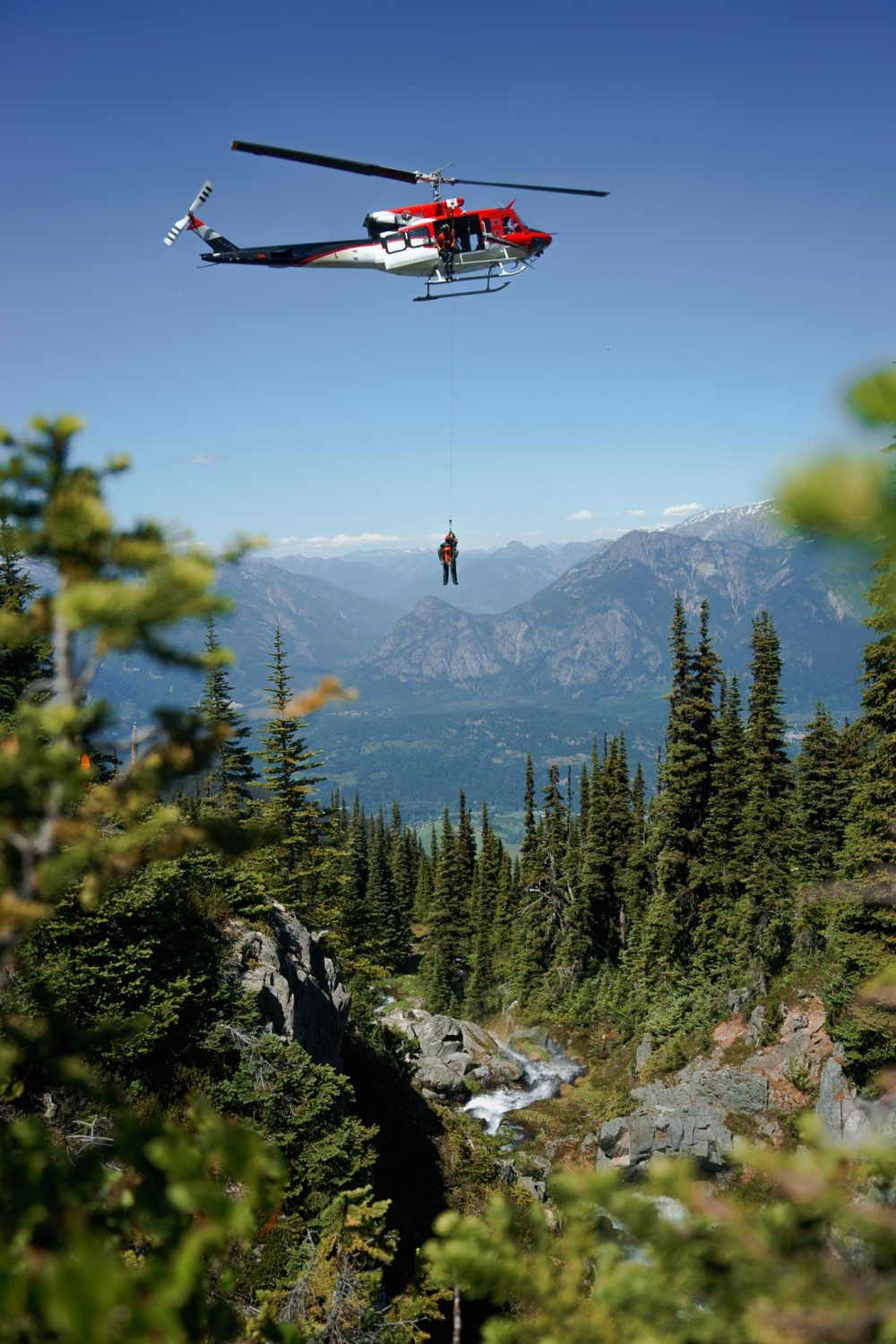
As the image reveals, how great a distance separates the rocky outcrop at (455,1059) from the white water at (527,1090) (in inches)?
23.9

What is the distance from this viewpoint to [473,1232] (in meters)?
2.86

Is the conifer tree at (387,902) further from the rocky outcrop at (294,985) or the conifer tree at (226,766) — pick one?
the rocky outcrop at (294,985)

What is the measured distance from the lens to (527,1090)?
39.1 m

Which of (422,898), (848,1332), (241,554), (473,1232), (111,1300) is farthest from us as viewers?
(422,898)

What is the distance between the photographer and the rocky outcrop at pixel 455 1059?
36.5 meters

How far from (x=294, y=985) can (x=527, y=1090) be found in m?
26.9

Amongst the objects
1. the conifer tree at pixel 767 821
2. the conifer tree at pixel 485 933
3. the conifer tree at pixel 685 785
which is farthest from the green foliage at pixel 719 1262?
the conifer tree at pixel 485 933

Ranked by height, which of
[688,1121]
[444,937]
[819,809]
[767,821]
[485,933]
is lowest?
[444,937]

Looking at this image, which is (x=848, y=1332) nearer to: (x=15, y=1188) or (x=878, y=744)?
(x=15, y=1188)

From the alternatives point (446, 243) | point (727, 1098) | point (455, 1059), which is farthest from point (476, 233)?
point (455, 1059)

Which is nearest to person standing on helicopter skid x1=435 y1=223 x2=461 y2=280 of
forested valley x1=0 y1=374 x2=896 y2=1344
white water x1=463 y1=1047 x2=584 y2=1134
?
forested valley x1=0 y1=374 x2=896 y2=1344

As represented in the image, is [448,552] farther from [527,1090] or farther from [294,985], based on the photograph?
[527,1090]

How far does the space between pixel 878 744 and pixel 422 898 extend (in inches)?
2597

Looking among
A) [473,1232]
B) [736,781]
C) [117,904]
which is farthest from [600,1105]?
[473,1232]
